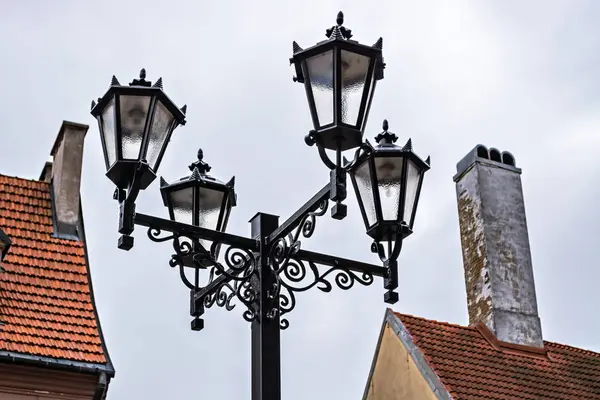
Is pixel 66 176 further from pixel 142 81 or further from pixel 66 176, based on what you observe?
pixel 142 81

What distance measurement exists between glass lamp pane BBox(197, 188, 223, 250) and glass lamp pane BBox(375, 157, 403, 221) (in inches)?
50.6

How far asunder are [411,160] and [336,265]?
0.71 m

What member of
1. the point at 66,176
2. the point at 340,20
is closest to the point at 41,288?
the point at 66,176

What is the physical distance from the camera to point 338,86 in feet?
16.6

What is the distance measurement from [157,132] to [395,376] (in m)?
8.94

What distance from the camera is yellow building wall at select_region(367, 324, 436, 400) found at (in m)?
12.9

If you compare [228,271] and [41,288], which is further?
[41,288]

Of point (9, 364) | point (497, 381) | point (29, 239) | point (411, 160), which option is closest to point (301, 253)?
point (411, 160)

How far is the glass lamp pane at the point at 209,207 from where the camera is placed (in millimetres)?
6391

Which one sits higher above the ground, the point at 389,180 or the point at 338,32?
the point at 338,32

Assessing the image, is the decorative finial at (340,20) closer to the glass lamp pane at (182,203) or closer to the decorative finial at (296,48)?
the decorative finial at (296,48)

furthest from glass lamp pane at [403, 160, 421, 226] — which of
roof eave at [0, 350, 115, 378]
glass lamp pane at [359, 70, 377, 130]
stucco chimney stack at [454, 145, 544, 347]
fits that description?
stucco chimney stack at [454, 145, 544, 347]

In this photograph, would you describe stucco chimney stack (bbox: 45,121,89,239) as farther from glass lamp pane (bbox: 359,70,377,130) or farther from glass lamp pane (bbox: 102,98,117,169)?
glass lamp pane (bbox: 359,70,377,130)

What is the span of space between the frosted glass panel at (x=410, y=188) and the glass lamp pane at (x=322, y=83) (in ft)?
2.40
